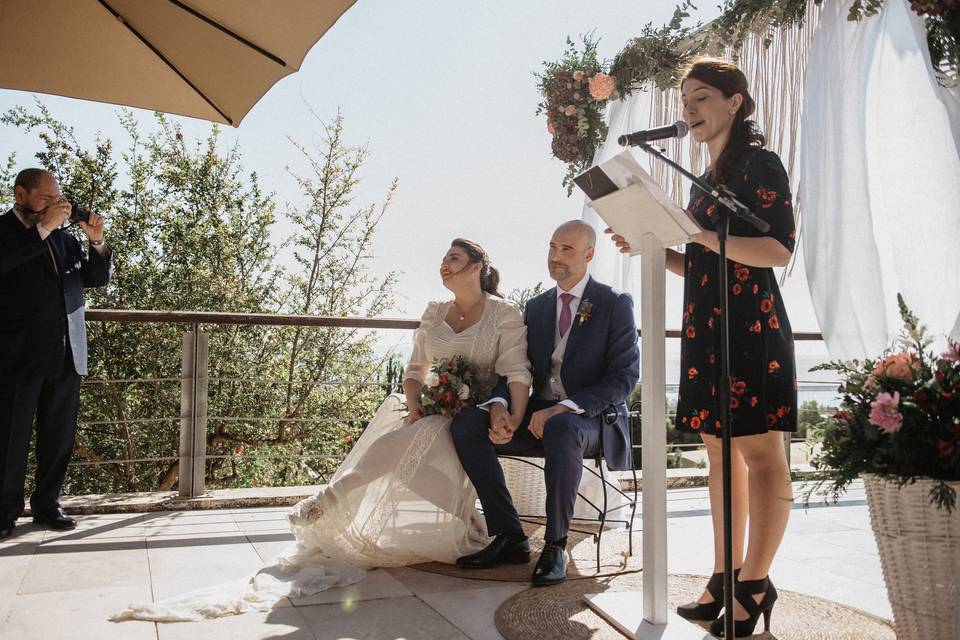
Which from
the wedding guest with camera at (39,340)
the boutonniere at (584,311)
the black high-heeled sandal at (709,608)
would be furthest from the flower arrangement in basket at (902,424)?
the wedding guest with camera at (39,340)

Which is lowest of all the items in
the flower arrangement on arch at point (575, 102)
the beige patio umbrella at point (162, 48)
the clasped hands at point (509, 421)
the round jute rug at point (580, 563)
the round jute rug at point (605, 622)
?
the round jute rug at point (580, 563)

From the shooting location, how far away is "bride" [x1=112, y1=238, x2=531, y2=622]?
2809 millimetres

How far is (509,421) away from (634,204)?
46.1 inches

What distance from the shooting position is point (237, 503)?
4125 millimetres

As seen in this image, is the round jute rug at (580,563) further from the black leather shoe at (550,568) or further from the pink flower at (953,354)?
the pink flower at (953,354)

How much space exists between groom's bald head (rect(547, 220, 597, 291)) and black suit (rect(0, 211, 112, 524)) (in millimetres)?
2161

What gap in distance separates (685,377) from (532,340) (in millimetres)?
1051

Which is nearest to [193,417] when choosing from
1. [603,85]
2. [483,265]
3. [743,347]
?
[483,265]

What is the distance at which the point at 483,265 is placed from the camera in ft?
11.3

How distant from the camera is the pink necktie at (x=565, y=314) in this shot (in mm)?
3271

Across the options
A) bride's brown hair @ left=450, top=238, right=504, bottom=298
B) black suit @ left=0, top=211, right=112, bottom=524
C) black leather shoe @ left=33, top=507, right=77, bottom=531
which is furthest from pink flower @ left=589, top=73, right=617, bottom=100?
black leather shoe @ left=33, top=507, right=77, bottom=531

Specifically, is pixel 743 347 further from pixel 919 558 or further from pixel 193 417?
pixel 193 417

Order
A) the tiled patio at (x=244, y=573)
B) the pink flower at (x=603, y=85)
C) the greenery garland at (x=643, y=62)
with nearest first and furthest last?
1. the tiled patio at (x=244, y=573)
2. the greenery garland at (x=643, y=62)
3. the pink flower at (x=603, y=85)

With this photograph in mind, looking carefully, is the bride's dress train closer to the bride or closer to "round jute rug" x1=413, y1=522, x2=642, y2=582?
the bride
